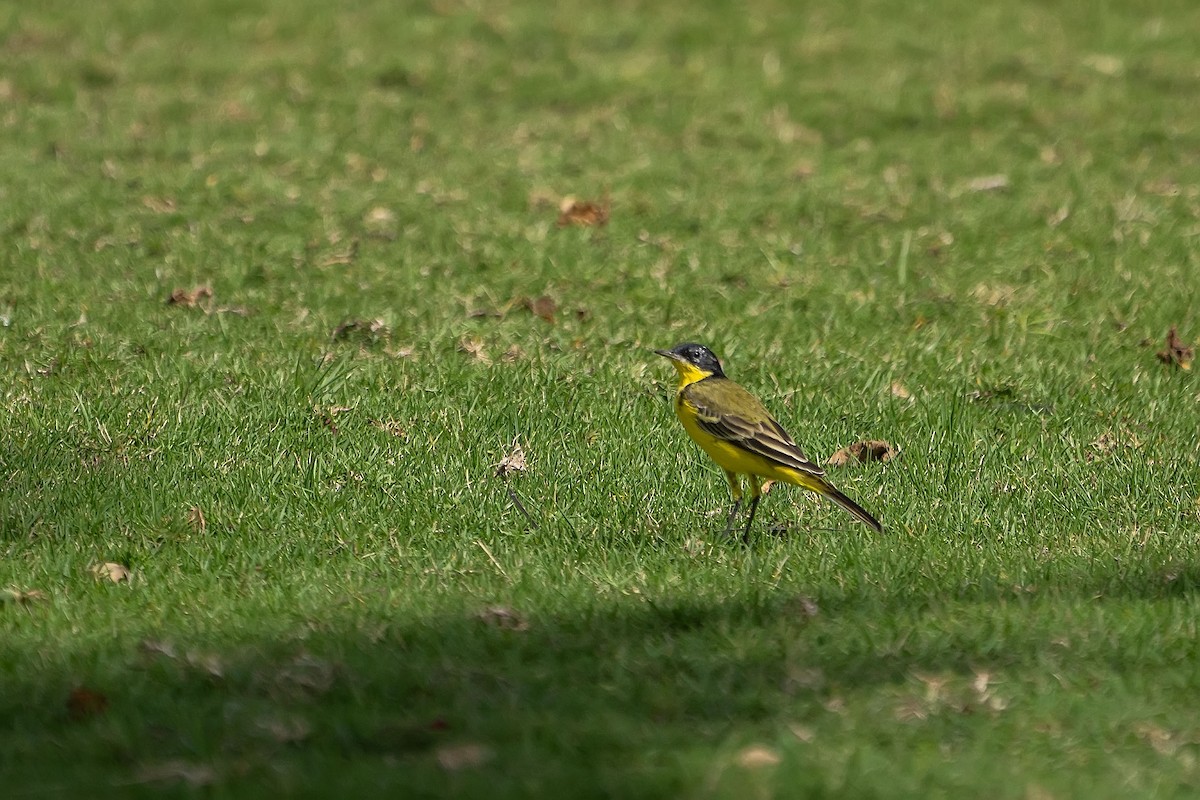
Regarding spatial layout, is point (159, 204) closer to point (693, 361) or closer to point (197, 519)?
point (197, 519)

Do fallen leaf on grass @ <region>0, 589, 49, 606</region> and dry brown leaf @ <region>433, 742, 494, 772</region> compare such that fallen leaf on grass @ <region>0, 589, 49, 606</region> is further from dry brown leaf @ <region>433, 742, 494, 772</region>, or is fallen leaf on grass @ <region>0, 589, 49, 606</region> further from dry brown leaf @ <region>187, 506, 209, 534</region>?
dry brown leaf @ <region>433, 742, 494, 772</region>

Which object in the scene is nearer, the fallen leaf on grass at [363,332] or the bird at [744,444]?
the bird at [744,444]

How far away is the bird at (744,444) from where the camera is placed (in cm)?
710

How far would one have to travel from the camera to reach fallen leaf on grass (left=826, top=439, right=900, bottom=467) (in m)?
8.27

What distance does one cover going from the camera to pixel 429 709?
531 cm

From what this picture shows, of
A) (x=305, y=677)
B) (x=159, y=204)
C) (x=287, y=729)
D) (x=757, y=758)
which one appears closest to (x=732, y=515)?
(x=305, y=677)

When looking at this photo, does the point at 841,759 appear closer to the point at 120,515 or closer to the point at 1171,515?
the point at 1171,515

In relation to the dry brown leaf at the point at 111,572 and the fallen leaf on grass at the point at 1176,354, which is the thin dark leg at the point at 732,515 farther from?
the fallen leaf on grass at the point at 1176,354

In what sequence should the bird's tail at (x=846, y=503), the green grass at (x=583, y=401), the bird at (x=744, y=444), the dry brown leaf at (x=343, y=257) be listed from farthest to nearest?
1. the dry brown leaf at (x=343, y=257)
2. the bird at (x=744, y=444)
3. the bird's tail at (x=846, y=503)
4. the green grass at (x=583, y=401)

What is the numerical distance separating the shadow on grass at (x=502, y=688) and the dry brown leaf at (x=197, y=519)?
4.28 feet

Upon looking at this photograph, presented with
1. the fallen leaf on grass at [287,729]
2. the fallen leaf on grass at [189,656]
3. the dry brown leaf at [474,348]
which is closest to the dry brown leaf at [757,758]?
the fallen leaf on grass at [287,729]

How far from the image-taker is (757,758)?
15.9 feet

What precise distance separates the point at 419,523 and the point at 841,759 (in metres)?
2.98

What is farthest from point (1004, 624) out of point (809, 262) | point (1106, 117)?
point (1106, 117)
